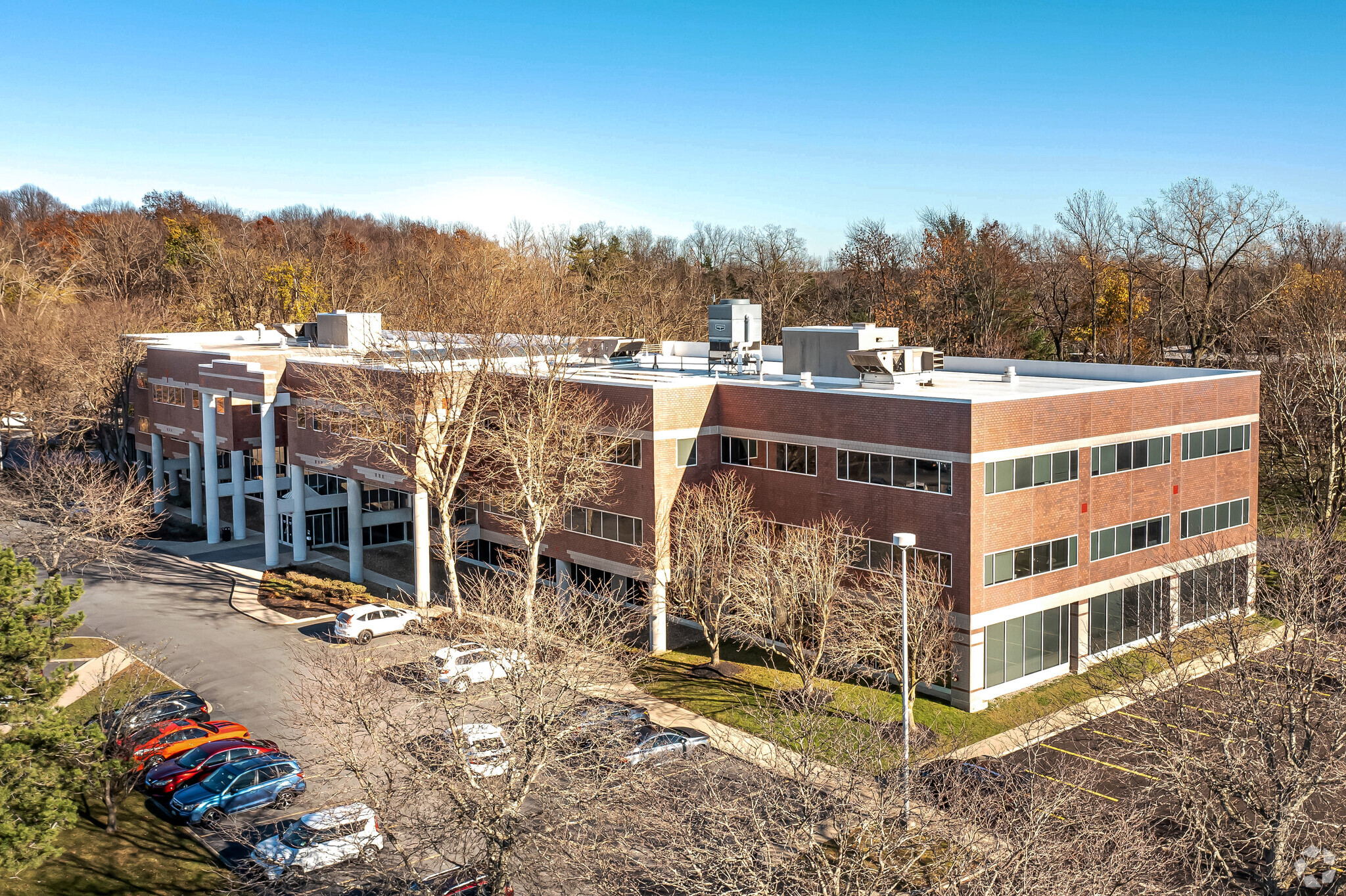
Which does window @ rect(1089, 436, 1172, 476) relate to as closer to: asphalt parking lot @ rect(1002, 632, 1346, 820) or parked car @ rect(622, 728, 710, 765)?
asphalt parking lot @ rect(1002, 632, 1346, 820)

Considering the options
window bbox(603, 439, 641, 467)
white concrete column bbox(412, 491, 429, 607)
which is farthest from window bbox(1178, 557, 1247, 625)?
white concrete column bbox(412, 491, 429, 607)

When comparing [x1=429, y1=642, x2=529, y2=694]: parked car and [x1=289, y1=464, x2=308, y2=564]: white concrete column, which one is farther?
[x1=289, y1=464, x2=308, y2=564]: white concrete column

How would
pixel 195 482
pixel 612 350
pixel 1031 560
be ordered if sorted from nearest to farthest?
pixel 1031 560 → pixel 612 350 → pixel 195 482

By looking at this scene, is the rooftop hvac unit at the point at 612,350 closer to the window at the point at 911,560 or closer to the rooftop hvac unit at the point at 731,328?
the rooftop hvac unit at the point at 731,328

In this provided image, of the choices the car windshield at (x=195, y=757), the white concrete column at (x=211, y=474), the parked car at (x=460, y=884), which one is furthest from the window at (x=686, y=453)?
the white concrete column at (x=211, y=474)

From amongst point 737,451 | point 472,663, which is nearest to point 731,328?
point 737,451

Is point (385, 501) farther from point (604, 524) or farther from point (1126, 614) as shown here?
point (1126, 614)
